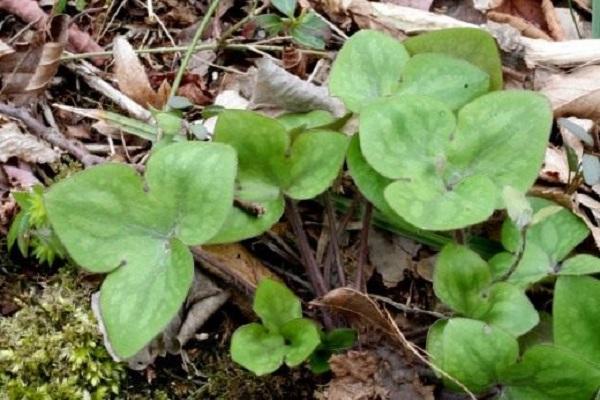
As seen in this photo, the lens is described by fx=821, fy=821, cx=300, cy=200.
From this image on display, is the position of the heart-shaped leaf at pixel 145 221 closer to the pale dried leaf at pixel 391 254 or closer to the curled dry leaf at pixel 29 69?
the pale dried leaf at pixel 391 254

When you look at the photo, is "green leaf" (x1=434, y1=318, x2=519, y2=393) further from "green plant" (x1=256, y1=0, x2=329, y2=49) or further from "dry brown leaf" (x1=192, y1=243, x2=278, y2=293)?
"green plant" (x1=256, y1=0, x2=329, y2=49)

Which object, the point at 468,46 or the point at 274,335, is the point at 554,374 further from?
the point at 468,46

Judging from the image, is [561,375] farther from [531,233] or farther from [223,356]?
[223,356]

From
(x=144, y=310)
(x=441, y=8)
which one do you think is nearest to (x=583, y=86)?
(x=441, y=8)

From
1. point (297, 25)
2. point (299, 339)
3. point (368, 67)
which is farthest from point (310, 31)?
point (299, 339)

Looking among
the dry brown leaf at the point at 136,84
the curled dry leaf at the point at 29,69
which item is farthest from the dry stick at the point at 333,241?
the curled dry leaf at the point at 29,69

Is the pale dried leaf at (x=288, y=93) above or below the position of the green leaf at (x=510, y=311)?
above

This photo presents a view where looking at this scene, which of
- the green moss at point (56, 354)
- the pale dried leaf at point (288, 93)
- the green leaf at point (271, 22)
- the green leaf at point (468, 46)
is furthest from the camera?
the green leaf at point (271, 22)
